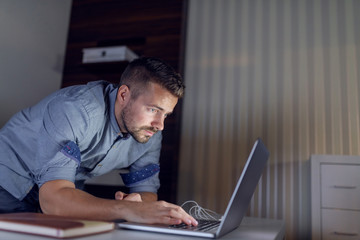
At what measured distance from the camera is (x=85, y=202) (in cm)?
86

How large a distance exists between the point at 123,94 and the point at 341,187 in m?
1.13

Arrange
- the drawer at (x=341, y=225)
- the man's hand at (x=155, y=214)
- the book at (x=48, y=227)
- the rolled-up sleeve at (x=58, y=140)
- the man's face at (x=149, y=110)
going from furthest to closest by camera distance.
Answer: the drawer at (x=341, y=225) → the man's face at (x=149, y=110) → the rolled-up sleeve at (x=58, y=140) → the man's hand at (x=155, y=214) → the book at (x=48, y=227)

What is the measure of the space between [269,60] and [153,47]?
2.73 feet

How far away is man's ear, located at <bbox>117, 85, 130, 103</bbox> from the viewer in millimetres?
→ 1306

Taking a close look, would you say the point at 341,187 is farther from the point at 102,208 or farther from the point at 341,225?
the point at 102,208

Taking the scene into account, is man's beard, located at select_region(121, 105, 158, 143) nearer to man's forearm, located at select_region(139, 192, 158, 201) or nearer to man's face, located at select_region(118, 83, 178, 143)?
man's face, located at select_region(118, 83, 178, 143)

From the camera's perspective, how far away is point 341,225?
1550 mm

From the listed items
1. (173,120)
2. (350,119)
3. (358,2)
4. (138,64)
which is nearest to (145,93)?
(138,64)

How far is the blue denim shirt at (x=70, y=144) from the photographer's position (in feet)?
3.18

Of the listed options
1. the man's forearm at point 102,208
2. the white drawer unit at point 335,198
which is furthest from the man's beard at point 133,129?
the white drawer unit at point 335,198

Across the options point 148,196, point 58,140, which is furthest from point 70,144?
point 148,196

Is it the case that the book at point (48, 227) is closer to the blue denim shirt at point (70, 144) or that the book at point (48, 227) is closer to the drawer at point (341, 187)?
the blue denim shirt at point (70, 144)

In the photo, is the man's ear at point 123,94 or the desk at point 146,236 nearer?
the desk at point 146,236

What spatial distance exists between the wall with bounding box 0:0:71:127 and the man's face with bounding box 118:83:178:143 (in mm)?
1116
